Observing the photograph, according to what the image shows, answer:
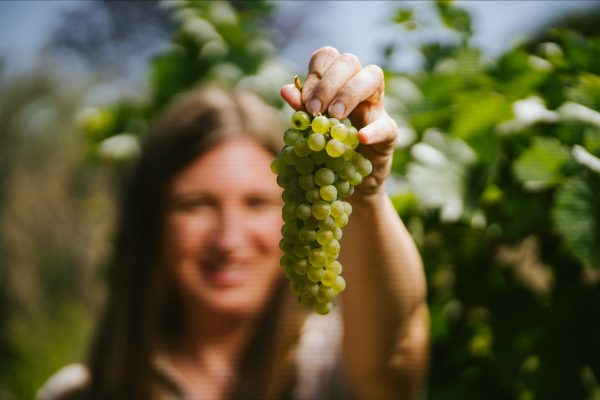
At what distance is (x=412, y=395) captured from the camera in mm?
665

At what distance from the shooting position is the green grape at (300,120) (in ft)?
1.05

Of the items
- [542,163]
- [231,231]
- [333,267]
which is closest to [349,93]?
[333,267]

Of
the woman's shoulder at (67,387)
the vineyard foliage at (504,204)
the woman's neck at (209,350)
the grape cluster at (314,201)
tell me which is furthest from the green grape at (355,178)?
the woman's shoulder at (67,387)

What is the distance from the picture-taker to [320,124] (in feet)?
1.01

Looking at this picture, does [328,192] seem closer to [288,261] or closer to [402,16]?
[288,261]

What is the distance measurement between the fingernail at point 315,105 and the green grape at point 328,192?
0.04 m

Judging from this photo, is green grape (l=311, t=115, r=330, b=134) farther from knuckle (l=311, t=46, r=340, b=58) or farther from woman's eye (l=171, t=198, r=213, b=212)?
woman's eye (l=171, t=198, r=213, b=212)

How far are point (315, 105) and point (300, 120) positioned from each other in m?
0.01

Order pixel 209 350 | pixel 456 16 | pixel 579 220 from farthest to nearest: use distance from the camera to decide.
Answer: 1. pixel 209 350
2. pixel 456 16
3. pixel 579 220

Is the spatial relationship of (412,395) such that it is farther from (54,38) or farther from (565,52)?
(54,38)

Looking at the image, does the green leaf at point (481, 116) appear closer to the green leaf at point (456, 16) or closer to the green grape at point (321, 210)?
the green leaf at point (456, 16)

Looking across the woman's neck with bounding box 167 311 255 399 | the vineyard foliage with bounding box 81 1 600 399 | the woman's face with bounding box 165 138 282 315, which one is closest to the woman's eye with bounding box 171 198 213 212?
the woman's face with bounding box 165 138 282 315

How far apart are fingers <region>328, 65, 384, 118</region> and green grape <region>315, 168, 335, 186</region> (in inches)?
1.3

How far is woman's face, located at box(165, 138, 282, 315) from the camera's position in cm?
77
